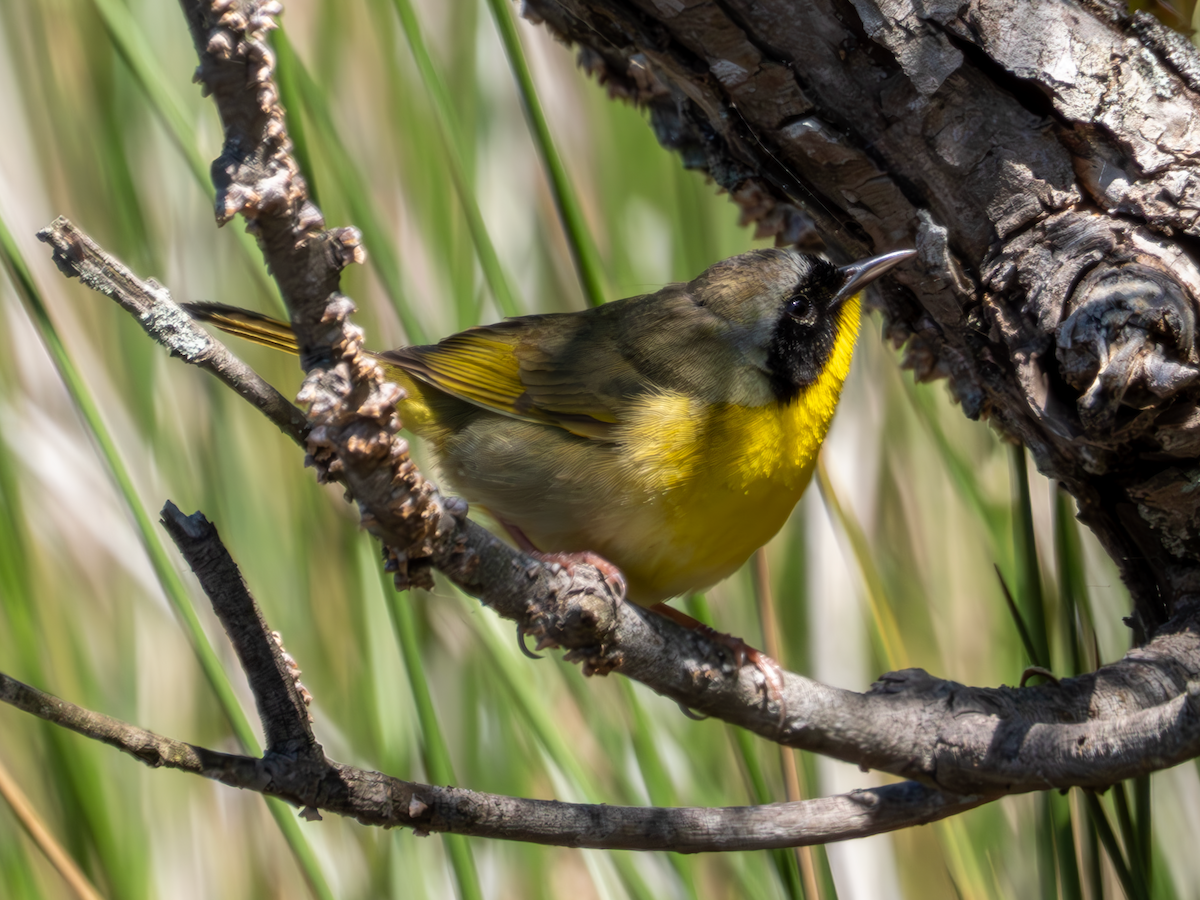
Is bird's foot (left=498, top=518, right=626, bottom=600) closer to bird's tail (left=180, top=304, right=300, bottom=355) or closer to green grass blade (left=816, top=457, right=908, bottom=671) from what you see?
green grass blade (left=816, top=457, right=908, bottom=671)

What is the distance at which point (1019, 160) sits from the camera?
1608mm

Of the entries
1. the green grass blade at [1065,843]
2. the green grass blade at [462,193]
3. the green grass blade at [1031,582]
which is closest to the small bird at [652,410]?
the green grass blade at [462,193]

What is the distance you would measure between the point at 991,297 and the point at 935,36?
413mm

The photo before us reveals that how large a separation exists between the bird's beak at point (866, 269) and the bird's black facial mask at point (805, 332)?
5.2 inches

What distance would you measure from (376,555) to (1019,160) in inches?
54.8

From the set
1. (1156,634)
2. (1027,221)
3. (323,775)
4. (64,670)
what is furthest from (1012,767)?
(64,670)

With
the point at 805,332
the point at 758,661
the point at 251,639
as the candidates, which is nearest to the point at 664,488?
the point at 758,661

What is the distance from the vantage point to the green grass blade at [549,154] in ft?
5.74

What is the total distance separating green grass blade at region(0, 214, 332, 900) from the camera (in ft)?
5.14

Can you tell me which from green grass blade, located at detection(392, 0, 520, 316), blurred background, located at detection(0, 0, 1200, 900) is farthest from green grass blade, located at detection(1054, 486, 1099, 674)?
green grass blade, located at detection(392, 0, 520, 316)

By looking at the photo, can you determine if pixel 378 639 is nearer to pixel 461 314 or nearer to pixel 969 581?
pixel 461 314

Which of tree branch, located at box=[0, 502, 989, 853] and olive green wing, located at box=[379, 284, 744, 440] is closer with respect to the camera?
tree branch, located at box=[0, 502, 989, 853]

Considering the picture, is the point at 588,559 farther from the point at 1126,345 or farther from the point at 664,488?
the point at 1126,345

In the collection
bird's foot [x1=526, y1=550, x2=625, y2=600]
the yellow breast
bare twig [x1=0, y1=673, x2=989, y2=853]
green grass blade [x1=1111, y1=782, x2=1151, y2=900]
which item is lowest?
green grass blade [x1=1111, y1=782, x2=1151, y2=900]
